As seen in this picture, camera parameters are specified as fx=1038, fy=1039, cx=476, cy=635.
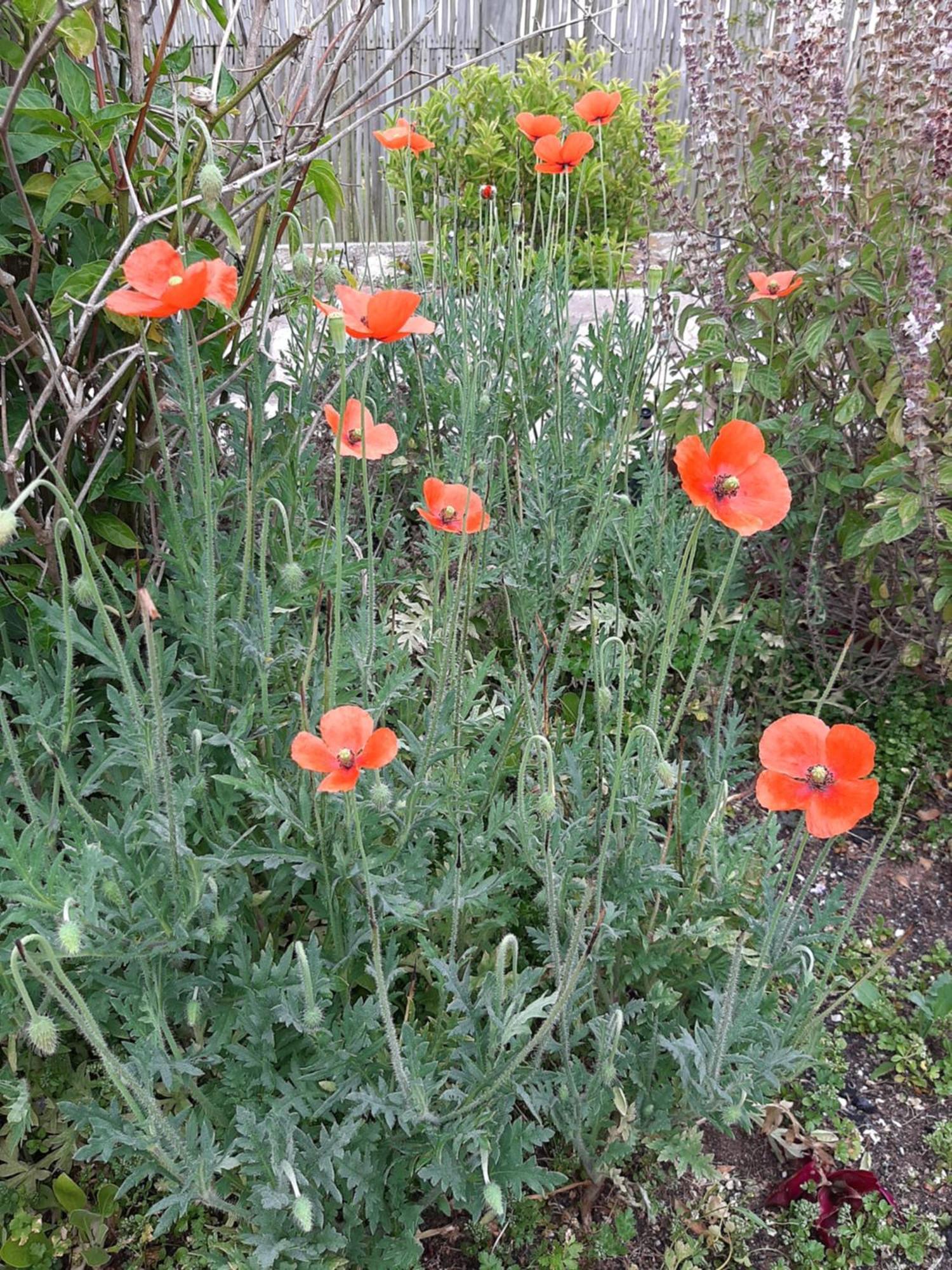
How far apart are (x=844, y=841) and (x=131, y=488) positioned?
169 centimetres

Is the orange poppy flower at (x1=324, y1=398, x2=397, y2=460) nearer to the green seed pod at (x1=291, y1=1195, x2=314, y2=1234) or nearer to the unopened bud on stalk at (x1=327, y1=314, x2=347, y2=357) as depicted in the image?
the unopened bud on stalk at (x1=327, y1=314, x2=347, y2=357)

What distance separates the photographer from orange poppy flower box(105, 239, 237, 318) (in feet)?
3.71

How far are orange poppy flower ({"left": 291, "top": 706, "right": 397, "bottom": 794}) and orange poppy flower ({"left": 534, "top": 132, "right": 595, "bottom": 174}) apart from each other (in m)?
1.58

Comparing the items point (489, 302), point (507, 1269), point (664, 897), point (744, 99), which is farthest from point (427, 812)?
point (744, 99)

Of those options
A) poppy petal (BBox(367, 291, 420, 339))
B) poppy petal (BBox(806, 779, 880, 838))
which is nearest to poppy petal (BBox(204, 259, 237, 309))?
poppy petal (BBox(367, 291, 420, 339))

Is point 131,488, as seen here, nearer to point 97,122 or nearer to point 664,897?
point 97,122

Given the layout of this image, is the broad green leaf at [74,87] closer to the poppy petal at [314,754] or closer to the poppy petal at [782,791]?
the poppy petal at [314,754]

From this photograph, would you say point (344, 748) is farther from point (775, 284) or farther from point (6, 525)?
point (775, 284)

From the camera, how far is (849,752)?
1237mm

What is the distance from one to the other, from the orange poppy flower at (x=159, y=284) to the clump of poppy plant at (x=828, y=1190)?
153 centimetres

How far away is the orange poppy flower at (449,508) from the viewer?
157cm

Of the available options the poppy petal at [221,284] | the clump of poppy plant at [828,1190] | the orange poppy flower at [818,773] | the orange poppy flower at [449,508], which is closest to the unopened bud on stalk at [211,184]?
the poppy petal at [221,284]

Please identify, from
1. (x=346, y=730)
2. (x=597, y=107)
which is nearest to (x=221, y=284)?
(x=346, y=730)

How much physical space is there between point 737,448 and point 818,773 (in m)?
0.41
